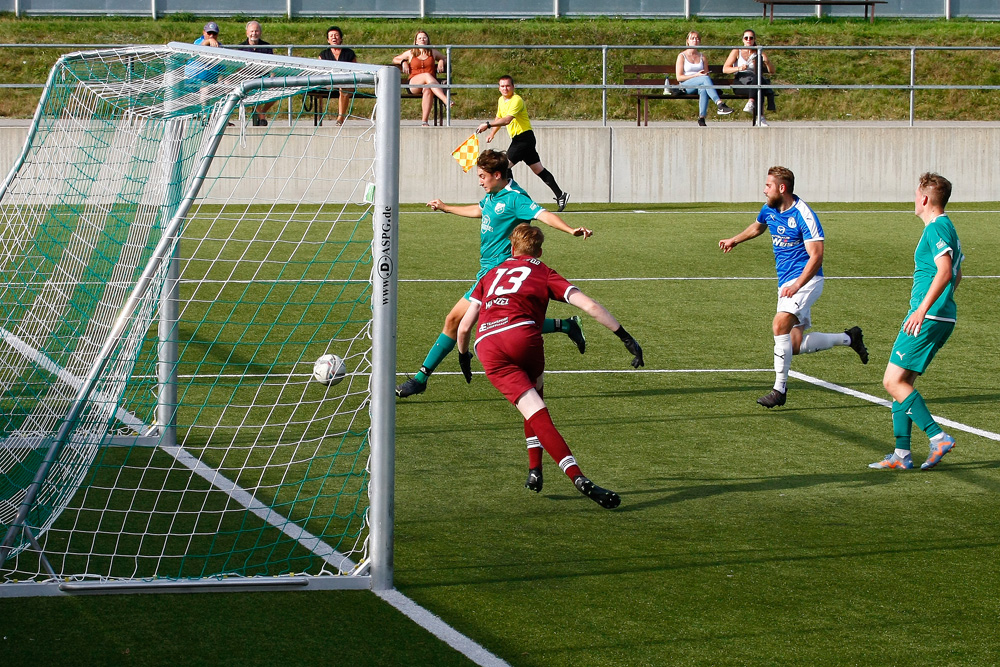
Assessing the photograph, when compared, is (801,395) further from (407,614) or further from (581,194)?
(581,194)

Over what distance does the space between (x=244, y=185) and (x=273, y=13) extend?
10654mm

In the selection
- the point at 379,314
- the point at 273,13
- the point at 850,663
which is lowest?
the point at 850,663

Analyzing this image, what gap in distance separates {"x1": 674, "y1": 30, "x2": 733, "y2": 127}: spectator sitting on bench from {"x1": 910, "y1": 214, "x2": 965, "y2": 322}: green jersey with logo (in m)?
17.0

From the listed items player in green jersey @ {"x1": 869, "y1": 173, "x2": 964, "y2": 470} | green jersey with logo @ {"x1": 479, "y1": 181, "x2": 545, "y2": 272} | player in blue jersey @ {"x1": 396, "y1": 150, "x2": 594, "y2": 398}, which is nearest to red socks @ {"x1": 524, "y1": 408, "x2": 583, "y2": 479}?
player in blue jersey @ {"x1": 396, "y1": 150, "x2": 594, "y2": 398}

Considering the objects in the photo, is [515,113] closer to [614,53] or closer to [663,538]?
[614,53]

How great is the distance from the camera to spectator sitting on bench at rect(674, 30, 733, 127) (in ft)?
80.8

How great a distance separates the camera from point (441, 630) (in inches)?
210

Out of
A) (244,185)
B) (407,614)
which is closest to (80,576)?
(407,614)

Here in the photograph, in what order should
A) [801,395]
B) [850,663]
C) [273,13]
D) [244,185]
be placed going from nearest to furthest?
[850,663], [801,395], [244,185], [273,13]

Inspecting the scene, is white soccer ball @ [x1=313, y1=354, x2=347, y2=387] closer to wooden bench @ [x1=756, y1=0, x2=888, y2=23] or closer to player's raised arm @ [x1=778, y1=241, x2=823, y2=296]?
player's raised arm @ [x1=778, y1=241, x2=823, y2=296]

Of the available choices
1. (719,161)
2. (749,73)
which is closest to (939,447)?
(719,161)

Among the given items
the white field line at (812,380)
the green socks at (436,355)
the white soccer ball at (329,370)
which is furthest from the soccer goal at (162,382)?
the white field line at (812,380)

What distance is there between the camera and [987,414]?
31.1ft

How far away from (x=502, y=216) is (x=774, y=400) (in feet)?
8.08
